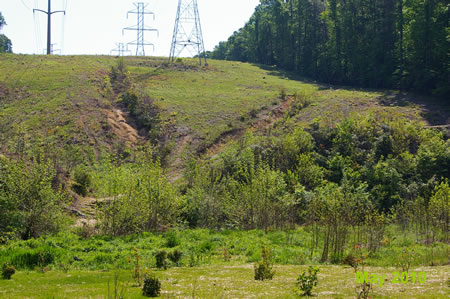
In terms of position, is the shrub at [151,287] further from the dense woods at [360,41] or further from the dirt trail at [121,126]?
the dense woods at [360,41]

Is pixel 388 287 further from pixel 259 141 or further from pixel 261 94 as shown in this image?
pixel 261 94

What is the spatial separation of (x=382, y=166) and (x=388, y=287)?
26816 mm

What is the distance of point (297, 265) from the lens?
16.3 m

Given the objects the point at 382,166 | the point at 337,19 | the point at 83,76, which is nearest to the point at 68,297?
the point at 382,166

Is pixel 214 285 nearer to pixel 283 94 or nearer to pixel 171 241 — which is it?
pixel 171 241

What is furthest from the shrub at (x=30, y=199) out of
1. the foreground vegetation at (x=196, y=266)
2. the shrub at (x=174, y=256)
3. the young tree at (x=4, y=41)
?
the young tree at (x=4, y=41)

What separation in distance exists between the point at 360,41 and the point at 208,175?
48971 mm

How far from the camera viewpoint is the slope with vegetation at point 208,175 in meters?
17.0

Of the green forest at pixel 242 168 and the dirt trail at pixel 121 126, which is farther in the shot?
the dirt trail at pixel 121 126

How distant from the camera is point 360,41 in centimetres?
6875

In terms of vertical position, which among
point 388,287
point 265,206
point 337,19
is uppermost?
point 337,19

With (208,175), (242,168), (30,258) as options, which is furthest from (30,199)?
(242,168)

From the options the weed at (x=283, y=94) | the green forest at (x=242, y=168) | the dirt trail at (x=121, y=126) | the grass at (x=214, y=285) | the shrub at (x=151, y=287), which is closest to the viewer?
the grass at (x=214, y=285)

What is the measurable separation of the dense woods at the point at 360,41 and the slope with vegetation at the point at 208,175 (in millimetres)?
6836
